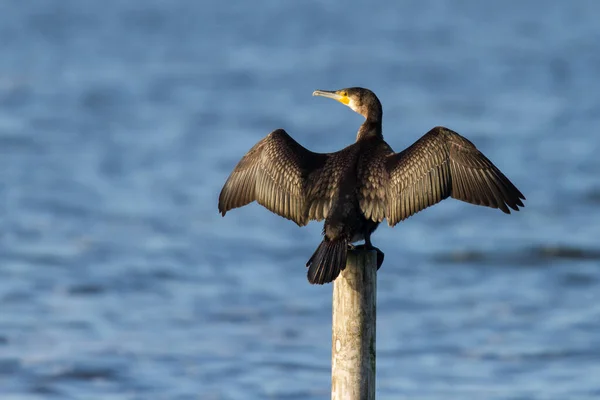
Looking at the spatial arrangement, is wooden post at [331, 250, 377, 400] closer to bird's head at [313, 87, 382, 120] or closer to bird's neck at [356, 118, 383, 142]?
bird's neck at [356, 118, 383, 142]

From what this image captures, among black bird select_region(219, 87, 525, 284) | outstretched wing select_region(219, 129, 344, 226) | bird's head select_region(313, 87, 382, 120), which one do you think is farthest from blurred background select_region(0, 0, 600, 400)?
black bird select_region(219, 87, 525, 284)

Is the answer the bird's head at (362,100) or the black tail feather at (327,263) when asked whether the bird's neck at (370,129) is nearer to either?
the bird's head at (362,100)

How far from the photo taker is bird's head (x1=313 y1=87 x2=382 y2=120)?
24.6 ft

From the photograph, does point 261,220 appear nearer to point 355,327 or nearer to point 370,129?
point 370,129

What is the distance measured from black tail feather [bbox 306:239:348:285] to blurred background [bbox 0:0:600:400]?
396 centimetres

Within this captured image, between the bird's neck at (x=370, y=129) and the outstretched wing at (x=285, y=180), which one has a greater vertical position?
the bird's neck at (x=370, y=129)

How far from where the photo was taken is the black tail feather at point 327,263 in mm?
5922

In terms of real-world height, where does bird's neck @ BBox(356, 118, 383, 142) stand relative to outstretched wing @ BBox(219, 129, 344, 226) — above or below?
above

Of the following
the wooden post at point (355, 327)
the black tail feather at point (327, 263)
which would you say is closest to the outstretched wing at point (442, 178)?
the black tail feather at point (327, 263)

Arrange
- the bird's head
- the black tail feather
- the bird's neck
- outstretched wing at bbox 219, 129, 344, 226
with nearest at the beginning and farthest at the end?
the black tail feather
outstretched wing at bbox 219, 129, 344, 226
the bird's neck
the bird's head

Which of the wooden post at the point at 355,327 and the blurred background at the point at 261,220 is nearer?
Answer: the wooden post at the point at 355,327

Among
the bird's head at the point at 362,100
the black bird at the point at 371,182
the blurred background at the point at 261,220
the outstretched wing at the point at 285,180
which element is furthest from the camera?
the blurred background at the point at 261,220

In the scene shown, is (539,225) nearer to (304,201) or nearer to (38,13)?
(304,201)

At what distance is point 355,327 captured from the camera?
598 cm
